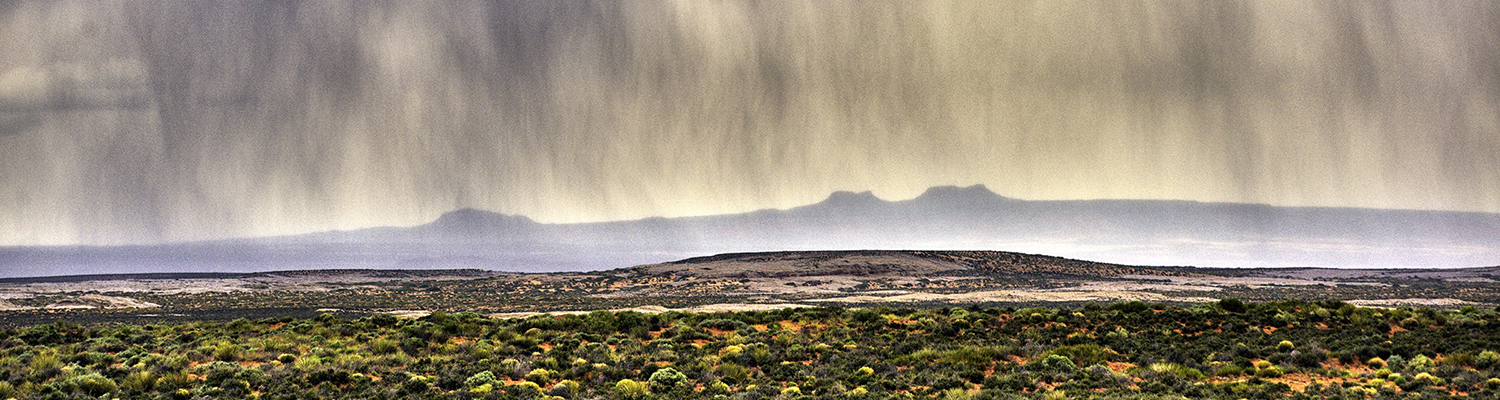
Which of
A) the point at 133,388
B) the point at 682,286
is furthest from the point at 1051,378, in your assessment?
the point at 682,286

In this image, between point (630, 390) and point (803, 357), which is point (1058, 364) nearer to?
point (803, 357)

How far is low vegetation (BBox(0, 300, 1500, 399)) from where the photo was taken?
21.3 metres

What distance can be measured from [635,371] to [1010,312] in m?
19.9

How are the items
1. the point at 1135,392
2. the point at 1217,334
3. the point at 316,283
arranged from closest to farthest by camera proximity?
the point at 1135,392 → the point at 1217,334 → the point at 316,283

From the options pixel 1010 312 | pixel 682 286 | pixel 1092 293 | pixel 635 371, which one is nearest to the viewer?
pixel 635 371

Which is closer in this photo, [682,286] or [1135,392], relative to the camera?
[1135,392]

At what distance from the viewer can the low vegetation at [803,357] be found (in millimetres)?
21281

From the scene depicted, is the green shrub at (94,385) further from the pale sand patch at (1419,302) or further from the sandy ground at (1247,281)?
the sandy ground at (1247,281)

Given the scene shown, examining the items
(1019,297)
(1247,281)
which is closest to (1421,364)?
(1019,297)

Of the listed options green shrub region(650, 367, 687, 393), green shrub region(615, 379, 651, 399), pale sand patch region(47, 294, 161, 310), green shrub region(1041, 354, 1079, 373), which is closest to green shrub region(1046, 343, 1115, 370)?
green shrub region(1041, 354, 1079, 373)

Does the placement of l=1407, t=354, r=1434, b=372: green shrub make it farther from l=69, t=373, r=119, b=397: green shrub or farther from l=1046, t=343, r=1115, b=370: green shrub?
l=69, t=373, r=119, b=397: green shrub

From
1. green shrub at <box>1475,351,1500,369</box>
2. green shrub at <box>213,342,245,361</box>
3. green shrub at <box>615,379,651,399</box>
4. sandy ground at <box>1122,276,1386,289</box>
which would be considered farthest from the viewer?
sandy ground at <box>1122,276,1386,289</box>

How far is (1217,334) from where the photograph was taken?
95.2 feet

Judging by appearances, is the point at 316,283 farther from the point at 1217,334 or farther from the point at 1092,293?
the point at 1217,334
